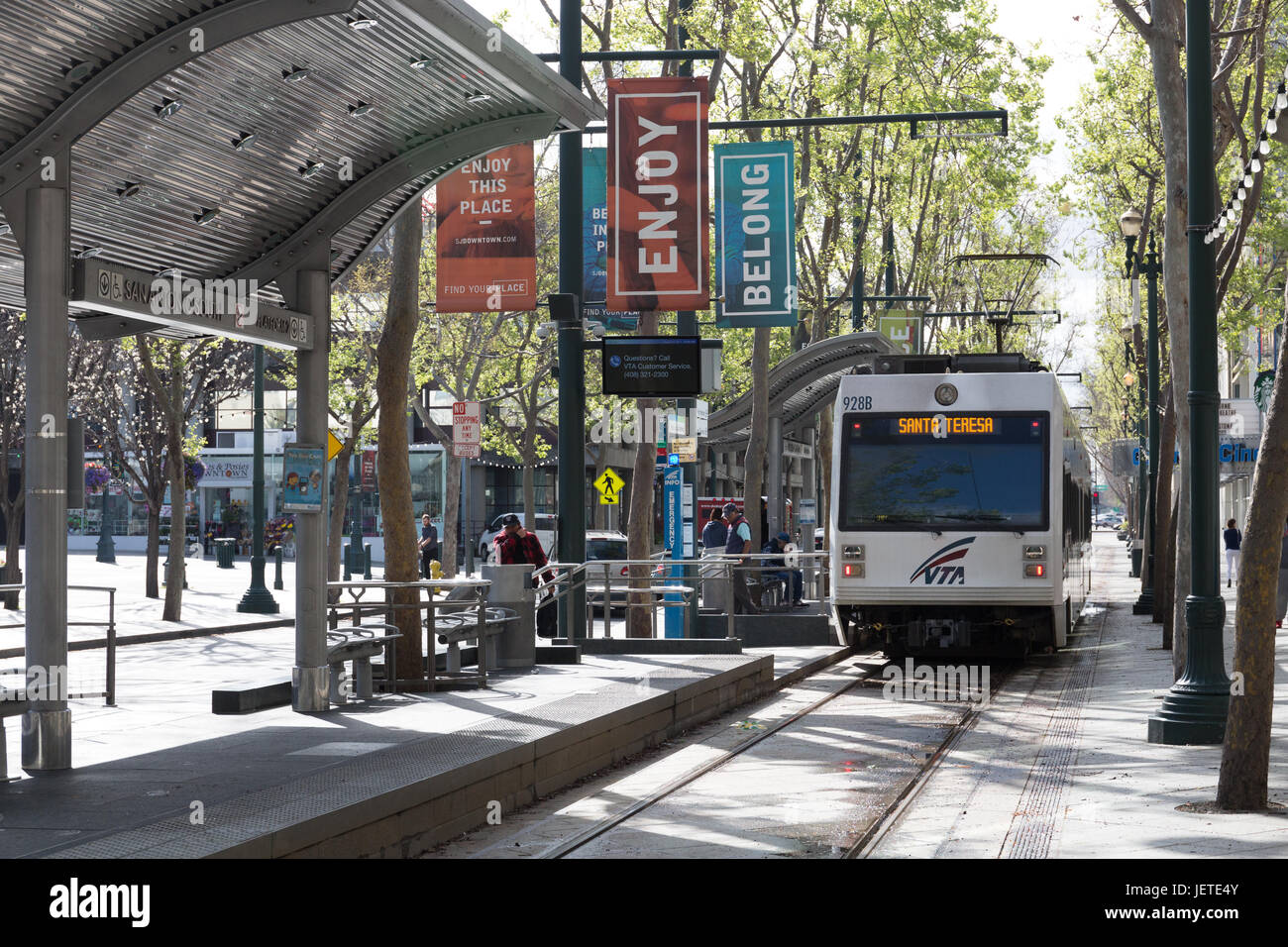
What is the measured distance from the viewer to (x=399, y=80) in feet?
35.6

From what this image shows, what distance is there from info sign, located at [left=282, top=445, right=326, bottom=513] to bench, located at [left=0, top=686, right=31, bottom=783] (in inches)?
122

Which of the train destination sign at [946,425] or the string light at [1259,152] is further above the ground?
the string light at [1259,152]

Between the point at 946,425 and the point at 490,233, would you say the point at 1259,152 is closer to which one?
the point at 946,425

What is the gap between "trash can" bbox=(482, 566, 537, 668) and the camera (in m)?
16.6

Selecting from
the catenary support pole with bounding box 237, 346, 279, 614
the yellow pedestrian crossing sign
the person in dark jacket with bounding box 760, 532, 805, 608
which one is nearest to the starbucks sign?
the person in dark jacket with bounding box 760, 532, 805, 608

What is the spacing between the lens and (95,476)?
222ft

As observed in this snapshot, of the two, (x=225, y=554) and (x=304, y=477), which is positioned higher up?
(x=304, y=477)

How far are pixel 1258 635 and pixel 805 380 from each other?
18474 mm

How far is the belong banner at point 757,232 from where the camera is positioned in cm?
2150

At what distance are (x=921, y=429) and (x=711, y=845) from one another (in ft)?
35.1

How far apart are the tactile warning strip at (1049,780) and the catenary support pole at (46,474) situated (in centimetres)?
531

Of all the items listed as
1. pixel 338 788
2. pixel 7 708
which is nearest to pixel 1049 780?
pixel 338 788

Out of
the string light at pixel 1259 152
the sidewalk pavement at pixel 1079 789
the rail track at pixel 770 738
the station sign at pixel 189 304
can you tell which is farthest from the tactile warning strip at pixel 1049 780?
the station sign at pixel 189 304

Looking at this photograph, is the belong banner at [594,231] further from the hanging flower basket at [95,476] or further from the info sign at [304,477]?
the hanging flower basket at [95,476]
